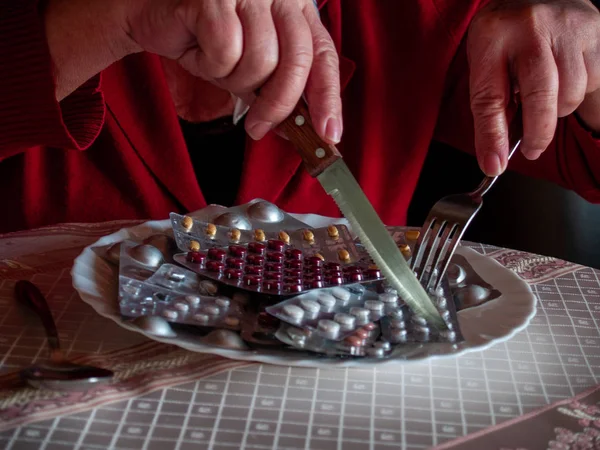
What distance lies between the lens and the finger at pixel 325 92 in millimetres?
612

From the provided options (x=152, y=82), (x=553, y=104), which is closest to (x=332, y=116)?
(x=553, y=104)

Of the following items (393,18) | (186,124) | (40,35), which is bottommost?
(186,124)

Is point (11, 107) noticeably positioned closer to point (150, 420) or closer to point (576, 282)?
point (150, 420)

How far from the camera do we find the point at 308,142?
62cm

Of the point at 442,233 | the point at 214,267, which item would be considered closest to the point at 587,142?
the point at 442,233

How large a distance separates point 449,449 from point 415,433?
0.03 metres

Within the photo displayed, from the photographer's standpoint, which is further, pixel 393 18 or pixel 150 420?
pixel 393 18

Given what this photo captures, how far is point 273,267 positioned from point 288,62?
175mm

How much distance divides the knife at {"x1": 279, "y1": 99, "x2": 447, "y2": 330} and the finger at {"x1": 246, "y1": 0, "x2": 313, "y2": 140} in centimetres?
3

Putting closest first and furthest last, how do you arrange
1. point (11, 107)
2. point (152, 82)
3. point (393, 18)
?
point (11, 107)
point (152, 82)
point (393, 18)

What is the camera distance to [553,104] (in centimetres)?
69

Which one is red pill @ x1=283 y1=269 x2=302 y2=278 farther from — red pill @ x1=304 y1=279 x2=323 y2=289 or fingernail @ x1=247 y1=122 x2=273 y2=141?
fingernail @ x1=247 y1=122 x2=273 y2=141

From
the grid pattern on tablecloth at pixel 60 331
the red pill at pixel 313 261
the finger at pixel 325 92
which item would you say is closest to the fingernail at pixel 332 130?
the finger at pixel 325 92

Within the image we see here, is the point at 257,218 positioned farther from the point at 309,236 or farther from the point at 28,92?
the point at 28,92
